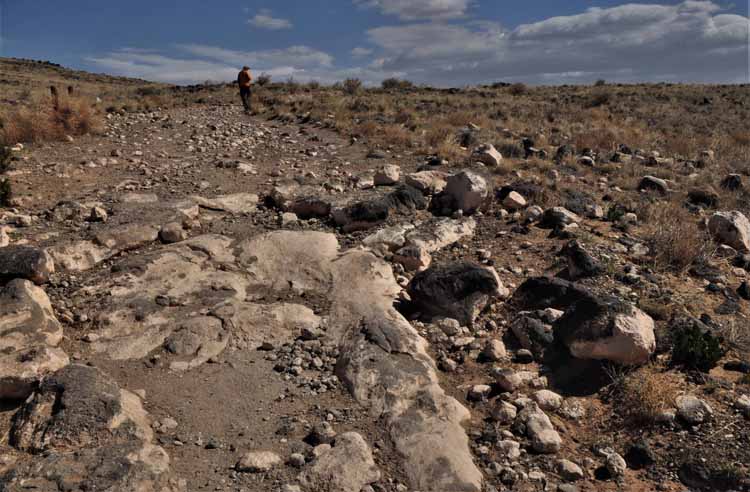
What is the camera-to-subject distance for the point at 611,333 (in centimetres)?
416

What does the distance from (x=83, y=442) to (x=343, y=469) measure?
60.6 inches

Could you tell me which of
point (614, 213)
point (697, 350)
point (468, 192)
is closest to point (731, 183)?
point (614, 213)

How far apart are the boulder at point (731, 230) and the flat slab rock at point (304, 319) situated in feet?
14.5

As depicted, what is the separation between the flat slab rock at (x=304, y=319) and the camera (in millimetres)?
3543

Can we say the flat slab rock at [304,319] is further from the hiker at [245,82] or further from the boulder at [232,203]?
the hiker at [245,82]

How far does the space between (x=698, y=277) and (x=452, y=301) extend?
116 inches

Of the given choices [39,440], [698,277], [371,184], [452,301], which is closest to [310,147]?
[371,184]

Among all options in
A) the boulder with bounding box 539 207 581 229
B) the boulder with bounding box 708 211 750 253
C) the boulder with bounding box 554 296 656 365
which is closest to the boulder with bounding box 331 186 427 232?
the boulder with bounding box 539 207 581 229

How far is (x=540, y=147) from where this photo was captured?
11.7 m

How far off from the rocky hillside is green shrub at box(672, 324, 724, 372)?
20mm

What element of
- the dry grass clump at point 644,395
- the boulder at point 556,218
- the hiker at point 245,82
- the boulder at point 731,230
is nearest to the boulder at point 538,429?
the dry grass clump at point 644,395

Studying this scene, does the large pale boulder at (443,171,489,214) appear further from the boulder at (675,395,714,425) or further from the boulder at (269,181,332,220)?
the boulder at (675,395,714,425)

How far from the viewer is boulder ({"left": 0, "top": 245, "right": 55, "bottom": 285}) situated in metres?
4.69

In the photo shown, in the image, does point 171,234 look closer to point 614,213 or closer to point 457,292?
point 457,292
